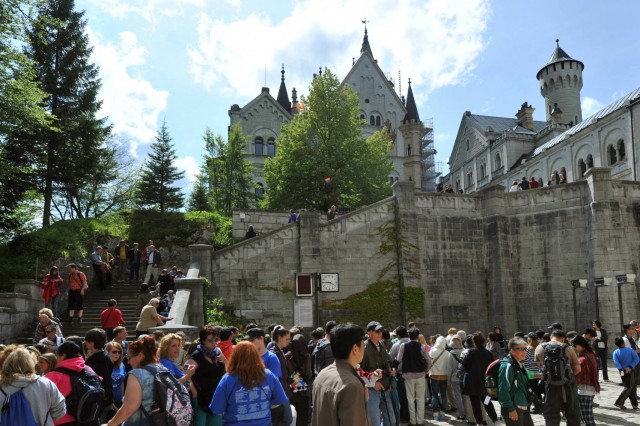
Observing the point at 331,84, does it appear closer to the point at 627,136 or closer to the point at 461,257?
the point at 461,257

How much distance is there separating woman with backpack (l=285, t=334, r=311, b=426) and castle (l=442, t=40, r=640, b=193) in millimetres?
35678

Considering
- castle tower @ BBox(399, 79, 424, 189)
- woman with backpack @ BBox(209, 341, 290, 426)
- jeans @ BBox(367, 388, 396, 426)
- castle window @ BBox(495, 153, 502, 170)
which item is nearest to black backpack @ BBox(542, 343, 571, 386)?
jeans @ BBox(367, 388, 396, 426)

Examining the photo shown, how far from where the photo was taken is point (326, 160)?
113 ft

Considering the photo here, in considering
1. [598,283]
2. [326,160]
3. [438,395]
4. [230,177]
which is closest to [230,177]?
[230,177]

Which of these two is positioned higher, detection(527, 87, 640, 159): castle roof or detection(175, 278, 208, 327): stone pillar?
A: detection(527, 87, 640, 159): castle roof

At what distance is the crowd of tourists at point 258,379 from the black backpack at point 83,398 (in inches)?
0.4

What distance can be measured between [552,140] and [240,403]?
52.3 meters

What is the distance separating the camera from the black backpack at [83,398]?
19.1ft

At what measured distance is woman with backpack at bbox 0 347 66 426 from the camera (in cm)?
514

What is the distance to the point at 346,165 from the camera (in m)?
34.4

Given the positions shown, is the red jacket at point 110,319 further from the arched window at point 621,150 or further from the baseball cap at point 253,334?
the arched window at point 621,150

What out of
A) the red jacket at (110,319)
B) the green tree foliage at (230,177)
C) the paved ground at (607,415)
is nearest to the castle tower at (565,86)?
the green tree foliage at (230,177)

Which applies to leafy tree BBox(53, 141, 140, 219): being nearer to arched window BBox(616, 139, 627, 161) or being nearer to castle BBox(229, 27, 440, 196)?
castle BBox(229, 27, 440, 196)

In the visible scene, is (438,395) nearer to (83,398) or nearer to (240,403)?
(240,403)
